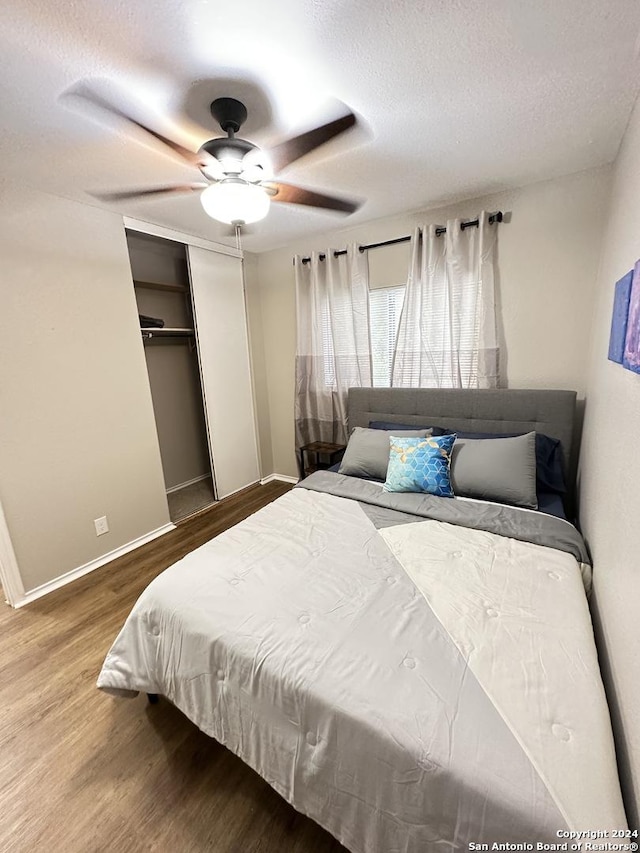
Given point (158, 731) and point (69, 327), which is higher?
point (69, 327)

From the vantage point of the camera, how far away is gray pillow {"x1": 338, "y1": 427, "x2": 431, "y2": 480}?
2.39 m

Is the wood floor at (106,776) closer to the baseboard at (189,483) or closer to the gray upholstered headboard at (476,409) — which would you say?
the baseboard at (189,483)

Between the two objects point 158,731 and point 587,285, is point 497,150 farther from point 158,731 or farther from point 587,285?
point 158,731

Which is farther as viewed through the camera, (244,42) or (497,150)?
(497,150)

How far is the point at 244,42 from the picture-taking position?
1.12 metres

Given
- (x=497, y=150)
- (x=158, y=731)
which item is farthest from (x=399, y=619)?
(x=497, y=150)

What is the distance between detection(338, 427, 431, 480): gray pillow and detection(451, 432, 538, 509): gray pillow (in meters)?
0.36

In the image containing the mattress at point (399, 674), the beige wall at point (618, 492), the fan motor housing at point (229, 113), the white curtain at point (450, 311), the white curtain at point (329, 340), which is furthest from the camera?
the white curtain at point (329, 340)

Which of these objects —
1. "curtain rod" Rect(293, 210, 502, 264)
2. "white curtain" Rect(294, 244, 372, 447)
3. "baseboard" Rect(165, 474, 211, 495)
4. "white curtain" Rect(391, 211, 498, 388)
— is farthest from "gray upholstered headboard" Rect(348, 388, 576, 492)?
"baseboard" Rect(165, 474, 211, 495)

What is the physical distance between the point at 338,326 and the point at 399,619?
8.21 ft

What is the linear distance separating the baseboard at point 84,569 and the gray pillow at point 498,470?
2.36 meters

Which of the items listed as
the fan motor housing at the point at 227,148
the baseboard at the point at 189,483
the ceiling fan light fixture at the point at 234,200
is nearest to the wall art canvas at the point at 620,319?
the ceiling fan light fixture at the point at 234,200

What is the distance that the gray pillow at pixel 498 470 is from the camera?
195 cm

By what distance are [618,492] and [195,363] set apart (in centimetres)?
364
